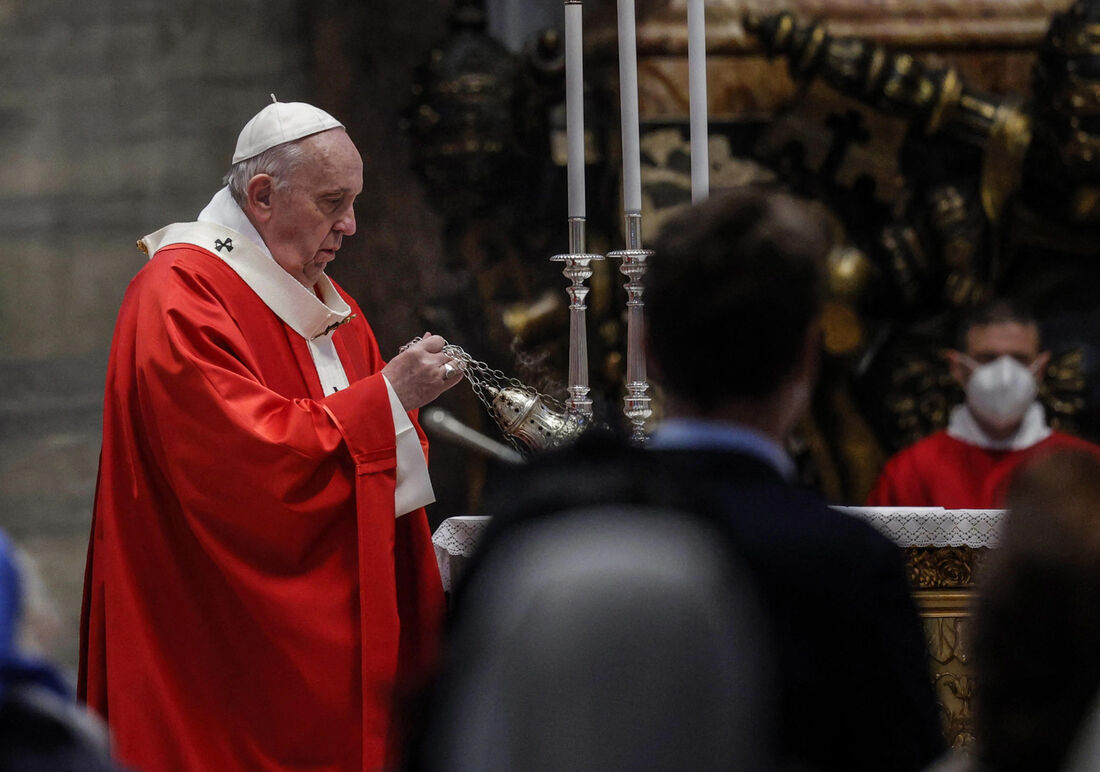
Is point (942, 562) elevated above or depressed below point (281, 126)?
below

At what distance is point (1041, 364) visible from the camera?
504 cm

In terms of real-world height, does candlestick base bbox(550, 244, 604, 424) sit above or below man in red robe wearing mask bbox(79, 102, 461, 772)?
above

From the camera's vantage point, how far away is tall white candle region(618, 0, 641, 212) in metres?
2.64

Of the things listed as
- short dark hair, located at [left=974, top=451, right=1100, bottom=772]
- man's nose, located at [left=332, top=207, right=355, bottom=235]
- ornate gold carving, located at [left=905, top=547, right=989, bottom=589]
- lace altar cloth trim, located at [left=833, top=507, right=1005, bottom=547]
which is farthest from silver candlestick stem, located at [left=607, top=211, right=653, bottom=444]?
short dark hair, located at [left=974, top=451, right=1100, bottom=772]

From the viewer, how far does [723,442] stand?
1.39 meters

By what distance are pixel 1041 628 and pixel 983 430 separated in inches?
165

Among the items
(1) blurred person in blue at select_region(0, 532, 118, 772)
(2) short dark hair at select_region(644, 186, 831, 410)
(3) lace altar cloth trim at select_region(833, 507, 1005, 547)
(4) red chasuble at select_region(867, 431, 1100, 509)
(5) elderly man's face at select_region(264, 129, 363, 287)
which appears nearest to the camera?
(1) blurred person in blue at select_region(0, 532, 118, 772)

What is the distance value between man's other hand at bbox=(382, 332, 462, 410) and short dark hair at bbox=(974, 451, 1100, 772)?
181 cm

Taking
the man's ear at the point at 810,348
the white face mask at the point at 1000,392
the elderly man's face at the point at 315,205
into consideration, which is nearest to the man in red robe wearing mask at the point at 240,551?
the elderly man's face at the point at 315,205

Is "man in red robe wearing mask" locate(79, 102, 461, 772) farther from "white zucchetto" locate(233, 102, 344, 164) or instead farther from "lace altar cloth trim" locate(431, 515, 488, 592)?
"white zucchetto" locate(233, 102, 344, 164)

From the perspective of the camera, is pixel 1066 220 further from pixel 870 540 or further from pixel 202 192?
pixel 870 540

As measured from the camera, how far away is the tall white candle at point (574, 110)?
105 inches

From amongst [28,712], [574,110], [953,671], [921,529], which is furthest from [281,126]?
[28,712]

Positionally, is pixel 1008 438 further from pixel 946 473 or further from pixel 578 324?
pixel 578 324
